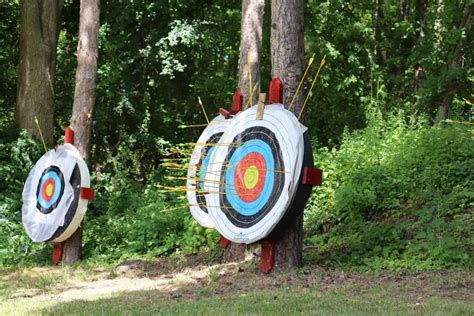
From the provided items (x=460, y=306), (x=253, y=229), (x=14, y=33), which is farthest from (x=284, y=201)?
(x=14, y=33)

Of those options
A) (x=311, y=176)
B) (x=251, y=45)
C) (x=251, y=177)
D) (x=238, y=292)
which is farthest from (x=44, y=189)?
(x=311, y=176)

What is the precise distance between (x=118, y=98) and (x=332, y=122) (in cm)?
605

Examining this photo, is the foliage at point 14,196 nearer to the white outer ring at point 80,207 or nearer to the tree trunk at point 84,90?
the tree trunk at point 84,90

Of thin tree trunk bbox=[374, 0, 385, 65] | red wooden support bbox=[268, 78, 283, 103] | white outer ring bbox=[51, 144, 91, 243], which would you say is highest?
thin tree trunk bbox=[374, 0, 385, 65]

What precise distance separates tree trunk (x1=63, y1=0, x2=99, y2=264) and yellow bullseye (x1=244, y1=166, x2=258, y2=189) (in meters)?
3.96

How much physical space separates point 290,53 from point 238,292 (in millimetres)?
3046

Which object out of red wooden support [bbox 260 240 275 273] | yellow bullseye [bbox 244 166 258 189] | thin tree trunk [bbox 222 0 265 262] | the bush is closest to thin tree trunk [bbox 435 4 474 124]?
thin tree trunk [bbox 222 0 265 262]

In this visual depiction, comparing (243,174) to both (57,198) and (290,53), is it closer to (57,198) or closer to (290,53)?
(290,53)

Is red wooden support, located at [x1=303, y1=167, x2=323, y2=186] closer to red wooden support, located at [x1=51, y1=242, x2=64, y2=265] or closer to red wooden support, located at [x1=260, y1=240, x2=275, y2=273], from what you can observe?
red wooden support, located at [x1=260, y1=240, x2=275, y2=273]

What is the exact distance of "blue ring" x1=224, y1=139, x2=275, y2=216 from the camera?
326 inches

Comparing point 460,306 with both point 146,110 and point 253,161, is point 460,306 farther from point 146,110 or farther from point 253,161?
point 146,110

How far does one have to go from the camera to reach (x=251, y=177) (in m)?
8.54

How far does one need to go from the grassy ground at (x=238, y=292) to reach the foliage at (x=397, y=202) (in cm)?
86

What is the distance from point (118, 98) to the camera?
18.9 metres
